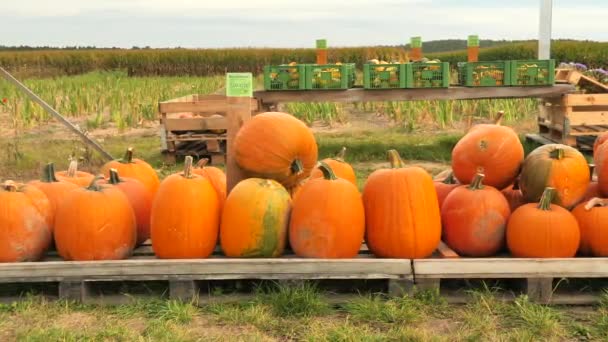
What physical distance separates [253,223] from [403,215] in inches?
31.4

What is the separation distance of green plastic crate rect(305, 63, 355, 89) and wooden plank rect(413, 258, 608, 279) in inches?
225

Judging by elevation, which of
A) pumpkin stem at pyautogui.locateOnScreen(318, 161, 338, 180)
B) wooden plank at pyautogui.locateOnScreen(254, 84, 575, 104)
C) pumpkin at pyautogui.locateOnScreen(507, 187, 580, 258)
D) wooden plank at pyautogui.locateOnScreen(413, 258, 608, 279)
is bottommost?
wooden plank at pyautogui.locateOnScreen(413, 258, 608, 279)

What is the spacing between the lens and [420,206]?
3.54 meters

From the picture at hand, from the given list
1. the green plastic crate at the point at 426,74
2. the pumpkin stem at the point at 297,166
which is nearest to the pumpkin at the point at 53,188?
the pumpkin stem at the point at 297,166

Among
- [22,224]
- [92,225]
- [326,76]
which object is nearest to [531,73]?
[326,76]

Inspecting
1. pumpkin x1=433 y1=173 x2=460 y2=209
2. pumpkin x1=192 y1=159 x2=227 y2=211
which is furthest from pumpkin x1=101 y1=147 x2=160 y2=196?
pumpkin x1=433 y1=173 x2=460 y2=209

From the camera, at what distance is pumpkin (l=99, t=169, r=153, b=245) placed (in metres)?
3.97

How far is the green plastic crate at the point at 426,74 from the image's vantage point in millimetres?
8789

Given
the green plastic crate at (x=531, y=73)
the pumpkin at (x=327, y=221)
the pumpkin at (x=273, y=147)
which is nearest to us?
the pumpkin at (x=327, y=221)

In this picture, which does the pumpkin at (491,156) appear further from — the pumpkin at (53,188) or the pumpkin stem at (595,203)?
the pumpkin at (53,188)

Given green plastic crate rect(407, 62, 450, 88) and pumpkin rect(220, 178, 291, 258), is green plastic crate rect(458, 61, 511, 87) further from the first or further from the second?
pumpkin rect(220, 178, 291, 258)

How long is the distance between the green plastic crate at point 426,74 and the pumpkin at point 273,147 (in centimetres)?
520

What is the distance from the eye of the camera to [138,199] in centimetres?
401

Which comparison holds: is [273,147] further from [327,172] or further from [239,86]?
[239,86]
